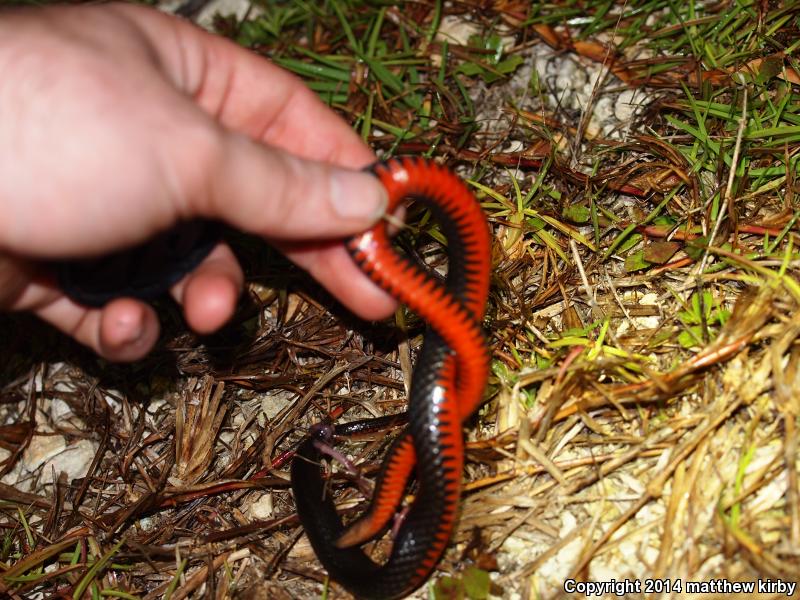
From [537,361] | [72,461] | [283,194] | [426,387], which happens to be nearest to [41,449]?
[72,461]

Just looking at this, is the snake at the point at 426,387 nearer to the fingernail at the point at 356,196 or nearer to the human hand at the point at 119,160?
the fingernail at the point at 356,196

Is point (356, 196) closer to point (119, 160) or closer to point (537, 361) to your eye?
point (119, 160)

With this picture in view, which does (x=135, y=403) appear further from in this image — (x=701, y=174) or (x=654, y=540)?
(x=701, y=174)

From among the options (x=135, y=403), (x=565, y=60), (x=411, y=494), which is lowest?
(x=135, y=403)

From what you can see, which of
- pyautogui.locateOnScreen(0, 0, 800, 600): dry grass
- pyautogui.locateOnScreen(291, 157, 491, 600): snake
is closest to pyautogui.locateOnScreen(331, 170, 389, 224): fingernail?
pyautogui.locateOnScreen(291, 157, 491, 600): snake

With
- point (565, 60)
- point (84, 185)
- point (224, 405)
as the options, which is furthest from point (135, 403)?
point (565, 60)

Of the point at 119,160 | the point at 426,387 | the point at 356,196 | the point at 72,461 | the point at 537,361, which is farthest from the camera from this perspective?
the point at 72,461
